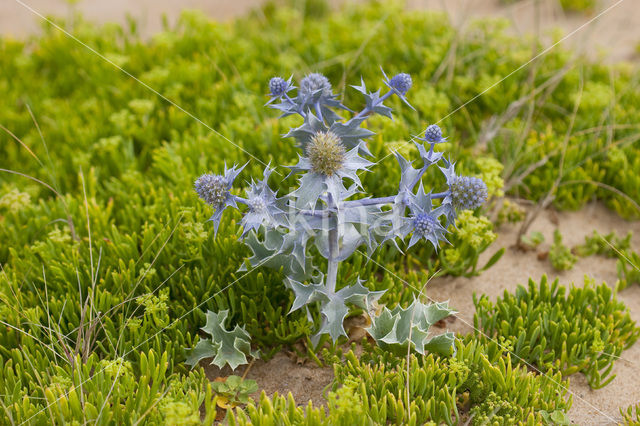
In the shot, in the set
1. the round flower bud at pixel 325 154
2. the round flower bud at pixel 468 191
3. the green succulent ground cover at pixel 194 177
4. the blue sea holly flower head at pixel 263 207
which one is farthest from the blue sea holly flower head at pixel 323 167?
the green succulent ground cover at pixel 194 177

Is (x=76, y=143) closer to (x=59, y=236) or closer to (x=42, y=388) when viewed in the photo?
(x=59, y=236)

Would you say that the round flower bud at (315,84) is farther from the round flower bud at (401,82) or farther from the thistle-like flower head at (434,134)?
the thistle-like flower head at (434,134)

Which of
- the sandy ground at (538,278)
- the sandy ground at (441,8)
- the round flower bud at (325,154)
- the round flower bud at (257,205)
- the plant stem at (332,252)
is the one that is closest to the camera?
the round flower bud at (325,154)

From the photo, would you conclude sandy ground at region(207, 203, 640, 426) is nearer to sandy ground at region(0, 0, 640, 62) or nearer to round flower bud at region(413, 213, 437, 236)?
round flower bud at region(413, 213, 437, 236)

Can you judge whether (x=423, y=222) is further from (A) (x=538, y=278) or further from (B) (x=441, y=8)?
(B) (x=441, y=8)

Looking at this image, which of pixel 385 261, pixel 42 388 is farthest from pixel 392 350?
pixel 42 388

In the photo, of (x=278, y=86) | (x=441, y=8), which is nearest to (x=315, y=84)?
(x=278, y=86)

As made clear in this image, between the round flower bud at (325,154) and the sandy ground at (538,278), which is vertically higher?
the round flower bud at (325,154)
